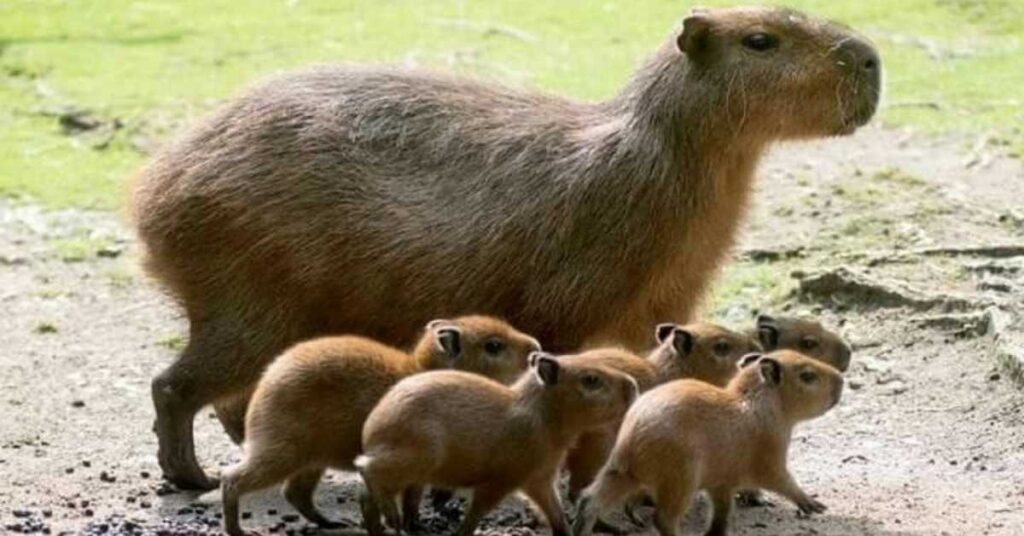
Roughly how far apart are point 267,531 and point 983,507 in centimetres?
219

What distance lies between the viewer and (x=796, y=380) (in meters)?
7.02

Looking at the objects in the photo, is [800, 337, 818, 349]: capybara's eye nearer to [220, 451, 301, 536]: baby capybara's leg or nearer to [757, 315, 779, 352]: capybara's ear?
[757, 315, 779, 352]: capybara's ear

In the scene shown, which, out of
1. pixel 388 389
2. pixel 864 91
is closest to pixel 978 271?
pixel 864 91

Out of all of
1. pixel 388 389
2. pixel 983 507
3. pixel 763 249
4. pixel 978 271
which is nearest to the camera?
pixel 388 389

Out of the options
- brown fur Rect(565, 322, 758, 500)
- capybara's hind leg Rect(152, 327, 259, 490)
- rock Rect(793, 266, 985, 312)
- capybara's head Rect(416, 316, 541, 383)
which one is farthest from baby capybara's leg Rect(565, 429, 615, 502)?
rock Rect(793, 266, 985, 312)

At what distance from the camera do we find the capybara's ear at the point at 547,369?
6707 millimetres

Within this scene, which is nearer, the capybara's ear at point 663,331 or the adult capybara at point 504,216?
the capybara's ear at point 663,331

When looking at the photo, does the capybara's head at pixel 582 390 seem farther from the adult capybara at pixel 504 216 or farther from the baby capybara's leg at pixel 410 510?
the adult capybara at pixel 504 216

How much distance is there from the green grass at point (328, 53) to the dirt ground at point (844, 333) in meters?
0.57

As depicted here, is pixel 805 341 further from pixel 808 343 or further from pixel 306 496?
pixel 306 496

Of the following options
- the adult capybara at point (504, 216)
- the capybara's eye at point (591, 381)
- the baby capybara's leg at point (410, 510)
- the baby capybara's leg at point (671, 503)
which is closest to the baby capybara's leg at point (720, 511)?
the baby capybara's leg at point (671, 503)

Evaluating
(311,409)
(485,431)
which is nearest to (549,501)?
(485,431)

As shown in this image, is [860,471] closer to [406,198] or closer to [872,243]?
[406,198]

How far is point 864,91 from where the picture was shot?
799 cm
